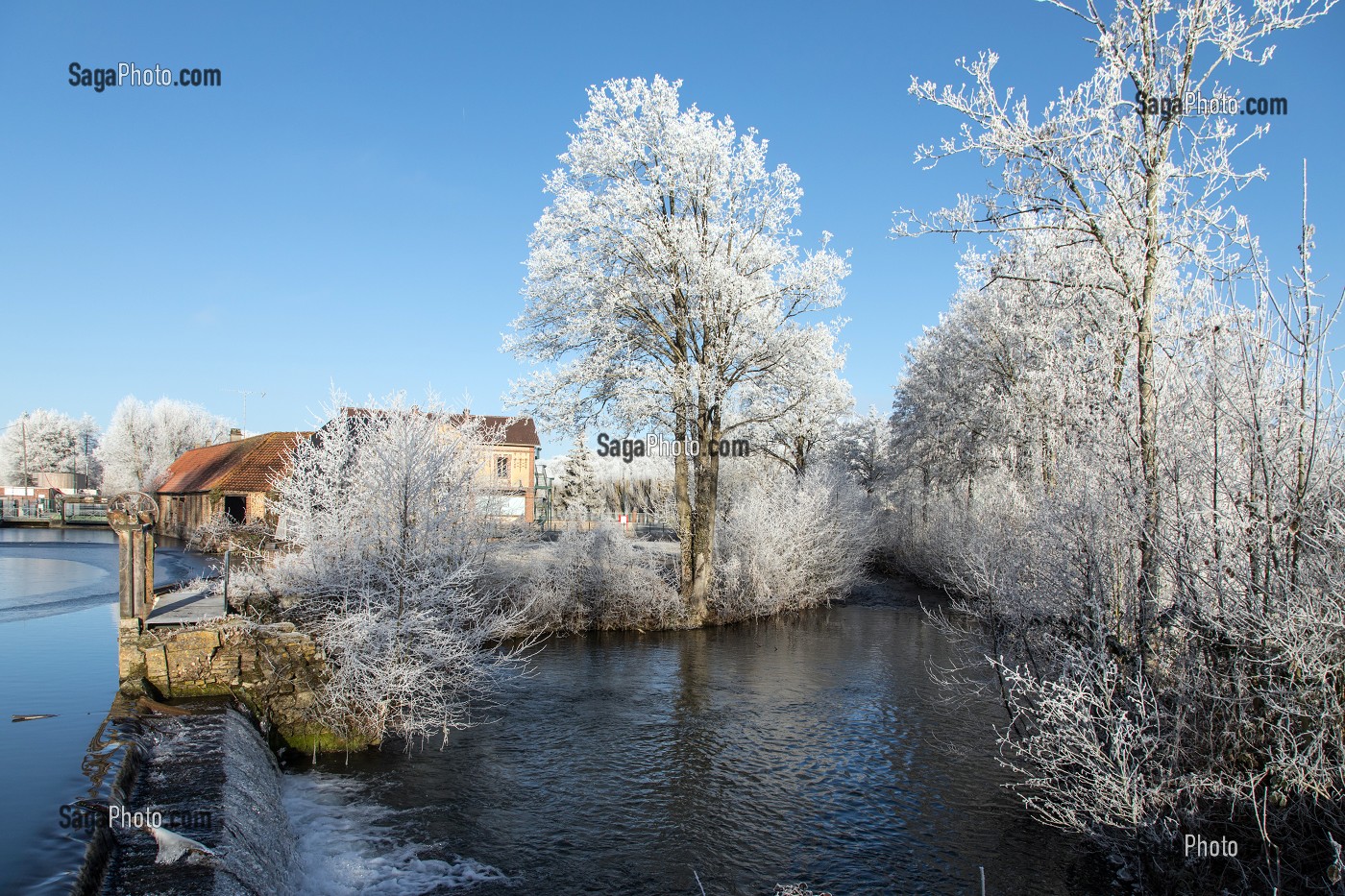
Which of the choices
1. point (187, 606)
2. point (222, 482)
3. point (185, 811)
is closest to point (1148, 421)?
point (185, 811)

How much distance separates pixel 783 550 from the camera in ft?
79.0

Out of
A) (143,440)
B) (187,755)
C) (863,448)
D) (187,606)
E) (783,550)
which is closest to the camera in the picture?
(187,755)

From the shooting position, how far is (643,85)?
63.5 ft

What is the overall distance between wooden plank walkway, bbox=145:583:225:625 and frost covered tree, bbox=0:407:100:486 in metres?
92.9

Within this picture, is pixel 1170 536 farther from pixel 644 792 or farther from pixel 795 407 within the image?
pixel 795 407

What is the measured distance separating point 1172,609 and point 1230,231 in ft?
10.6

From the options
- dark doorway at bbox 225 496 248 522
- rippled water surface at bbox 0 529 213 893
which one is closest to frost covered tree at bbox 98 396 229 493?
dark doorway at bbox 225 496 248 522

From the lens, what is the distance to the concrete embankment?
5.91m

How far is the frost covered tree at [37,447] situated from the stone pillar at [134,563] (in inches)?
3785

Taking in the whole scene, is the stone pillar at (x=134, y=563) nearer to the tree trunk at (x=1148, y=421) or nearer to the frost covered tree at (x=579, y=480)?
the tree trunk at (x=1148, y=421)

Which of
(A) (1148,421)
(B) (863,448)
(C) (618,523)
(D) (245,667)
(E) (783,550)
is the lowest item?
(D) (245,667)

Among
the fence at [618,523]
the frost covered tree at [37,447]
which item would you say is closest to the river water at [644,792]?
the fence at [618,523]

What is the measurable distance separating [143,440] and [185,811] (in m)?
84.6

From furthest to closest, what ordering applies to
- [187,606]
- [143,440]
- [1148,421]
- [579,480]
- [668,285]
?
[143,440] < [579,480] < [668,285] < [187,606] < [1148,421]
